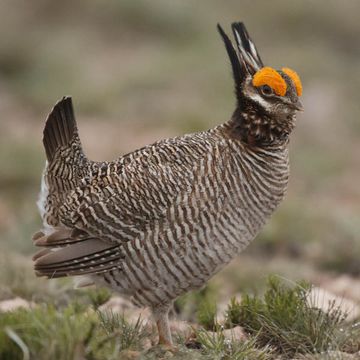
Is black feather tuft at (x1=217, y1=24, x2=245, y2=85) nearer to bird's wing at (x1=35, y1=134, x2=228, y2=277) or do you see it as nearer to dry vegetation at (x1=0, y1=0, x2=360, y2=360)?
bird's wing at (x1=35, y1=134, x2=228, y2=277)

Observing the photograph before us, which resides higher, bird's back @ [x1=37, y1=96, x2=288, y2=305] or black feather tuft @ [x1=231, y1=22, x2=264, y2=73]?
black feather tuft @ [x1=231, y1=22, x2=264, y2=73]

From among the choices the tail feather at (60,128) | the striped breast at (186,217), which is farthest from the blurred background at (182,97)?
the striped breast at (186,217)

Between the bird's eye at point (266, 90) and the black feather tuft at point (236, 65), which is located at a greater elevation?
the black feather tuft at point (236, 65)

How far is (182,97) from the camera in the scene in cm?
1684

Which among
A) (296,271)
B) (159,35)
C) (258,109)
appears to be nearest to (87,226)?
(258,109)

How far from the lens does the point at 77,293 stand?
675cm

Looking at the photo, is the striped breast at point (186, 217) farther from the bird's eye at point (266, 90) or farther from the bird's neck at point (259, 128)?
the bird's eye at point (266, 90)

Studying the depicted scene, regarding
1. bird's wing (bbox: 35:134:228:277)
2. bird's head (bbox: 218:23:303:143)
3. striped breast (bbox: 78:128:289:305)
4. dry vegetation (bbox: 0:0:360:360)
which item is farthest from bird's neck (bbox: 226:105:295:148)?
dry vegetation (bbox: 0:0:360:360)

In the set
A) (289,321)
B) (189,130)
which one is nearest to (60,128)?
(289,321)

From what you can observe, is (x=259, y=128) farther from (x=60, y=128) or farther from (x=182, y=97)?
(x=182, y=97)

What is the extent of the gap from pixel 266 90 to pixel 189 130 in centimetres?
906

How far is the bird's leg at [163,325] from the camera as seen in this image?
5.29 metres

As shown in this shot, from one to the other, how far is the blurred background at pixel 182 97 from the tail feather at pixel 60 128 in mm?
1251

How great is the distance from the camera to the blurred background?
374 inches
